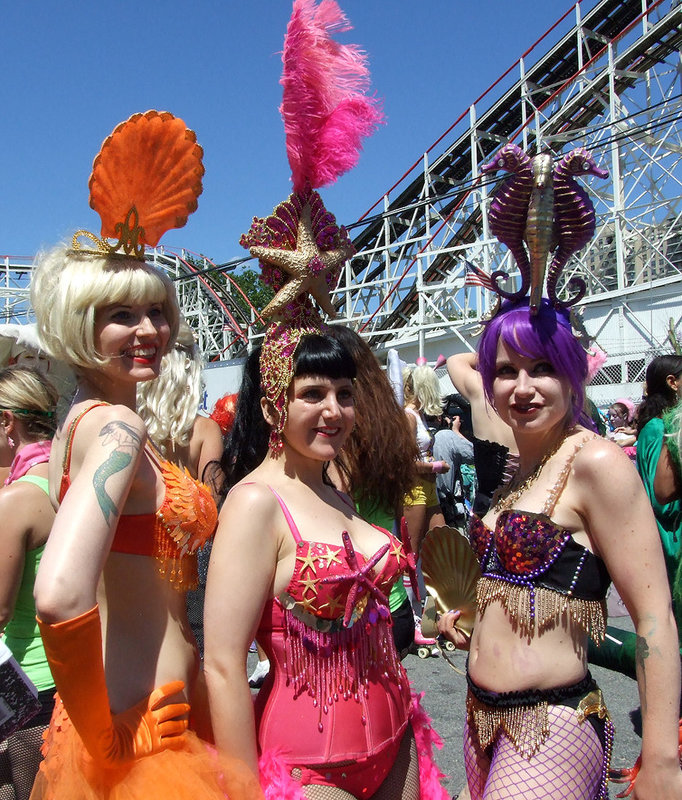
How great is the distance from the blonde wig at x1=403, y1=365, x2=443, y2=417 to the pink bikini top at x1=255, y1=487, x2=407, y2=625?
13.7ft

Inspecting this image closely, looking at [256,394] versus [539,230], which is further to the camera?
[256,394]

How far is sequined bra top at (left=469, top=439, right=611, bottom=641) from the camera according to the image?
5.91 feet

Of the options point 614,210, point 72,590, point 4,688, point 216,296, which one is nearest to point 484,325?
point 72,590

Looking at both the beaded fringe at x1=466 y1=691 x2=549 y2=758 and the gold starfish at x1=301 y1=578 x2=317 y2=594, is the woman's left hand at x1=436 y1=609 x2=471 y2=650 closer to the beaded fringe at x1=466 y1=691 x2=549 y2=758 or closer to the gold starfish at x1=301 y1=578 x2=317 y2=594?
the beaded fringe at x1=466 y1=691 x2=549 y2=758

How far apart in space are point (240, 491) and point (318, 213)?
90 cm

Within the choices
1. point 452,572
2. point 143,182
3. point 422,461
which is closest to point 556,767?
point 452,572

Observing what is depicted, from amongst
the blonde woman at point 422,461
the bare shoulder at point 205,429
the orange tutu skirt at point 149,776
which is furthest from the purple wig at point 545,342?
the bare shoulder at point 205,429

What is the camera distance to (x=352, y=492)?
3219mm

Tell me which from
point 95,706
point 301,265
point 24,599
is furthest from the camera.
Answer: point 24,599

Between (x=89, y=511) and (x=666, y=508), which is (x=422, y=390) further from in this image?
(x=89, y=511)

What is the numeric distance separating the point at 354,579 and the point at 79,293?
1.04 m

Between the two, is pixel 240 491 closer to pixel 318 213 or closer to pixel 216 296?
pixel 318 213

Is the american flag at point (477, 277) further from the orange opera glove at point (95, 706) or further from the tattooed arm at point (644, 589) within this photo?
the orange opera glove at point (95, 706)

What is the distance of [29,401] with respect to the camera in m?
2.77
